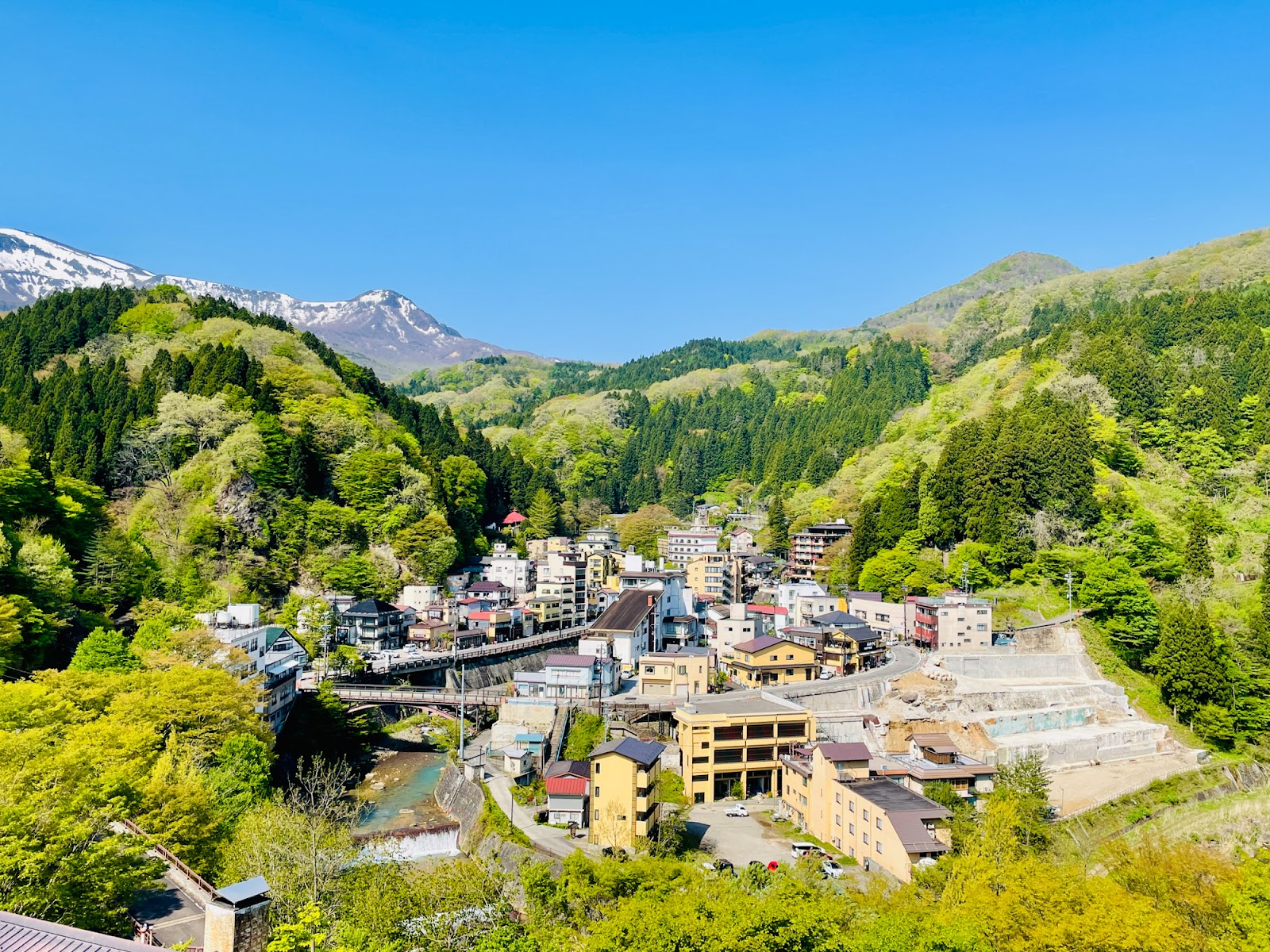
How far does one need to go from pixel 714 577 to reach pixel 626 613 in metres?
12.1

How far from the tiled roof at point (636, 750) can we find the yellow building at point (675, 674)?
12265 mm

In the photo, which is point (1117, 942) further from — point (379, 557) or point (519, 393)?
point (519, 393)

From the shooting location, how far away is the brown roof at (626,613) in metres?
42.6

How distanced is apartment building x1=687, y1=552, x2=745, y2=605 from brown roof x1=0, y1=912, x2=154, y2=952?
152ft

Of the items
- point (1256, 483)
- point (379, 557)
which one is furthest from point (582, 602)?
point (1256, 483)

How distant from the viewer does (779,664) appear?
3738cm

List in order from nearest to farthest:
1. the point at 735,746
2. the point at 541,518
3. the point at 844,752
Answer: the point at 844,752 < the point at 735,746 < the point at 541,518

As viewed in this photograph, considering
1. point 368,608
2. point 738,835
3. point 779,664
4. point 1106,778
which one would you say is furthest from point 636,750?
→ point 368,608

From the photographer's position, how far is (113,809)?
14.6m

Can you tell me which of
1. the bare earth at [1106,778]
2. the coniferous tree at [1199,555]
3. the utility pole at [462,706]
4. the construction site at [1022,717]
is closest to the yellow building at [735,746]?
the construction site at [1022,717]

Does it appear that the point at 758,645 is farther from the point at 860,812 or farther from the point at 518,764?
the point at 860,812

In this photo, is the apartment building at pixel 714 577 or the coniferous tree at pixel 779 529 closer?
the apartment building at pixel 714 577

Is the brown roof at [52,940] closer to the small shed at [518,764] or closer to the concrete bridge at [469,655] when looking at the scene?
the small shed at [518,764]

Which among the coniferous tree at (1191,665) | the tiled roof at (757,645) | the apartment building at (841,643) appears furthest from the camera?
the apartment building at (841,643)
